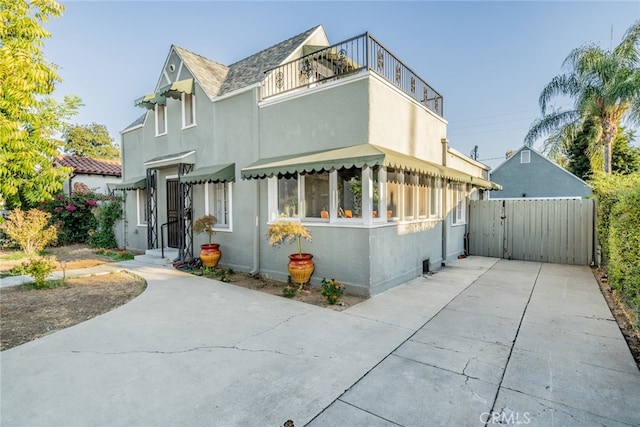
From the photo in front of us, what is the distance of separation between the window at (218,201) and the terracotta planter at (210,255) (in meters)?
1.12

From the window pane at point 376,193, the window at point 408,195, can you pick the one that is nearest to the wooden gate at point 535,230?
the window at point 408,195

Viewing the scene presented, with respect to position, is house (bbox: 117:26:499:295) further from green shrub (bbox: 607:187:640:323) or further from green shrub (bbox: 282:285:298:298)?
green shrub (bbox: 607:187:640:323)

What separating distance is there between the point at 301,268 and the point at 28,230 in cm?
1623

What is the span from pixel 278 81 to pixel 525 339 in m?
11.5

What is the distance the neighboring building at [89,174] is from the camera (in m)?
24.0

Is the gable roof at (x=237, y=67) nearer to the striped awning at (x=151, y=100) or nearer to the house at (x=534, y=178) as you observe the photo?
the striped awning at (x=151, y=100)

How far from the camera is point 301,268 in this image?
9508mm

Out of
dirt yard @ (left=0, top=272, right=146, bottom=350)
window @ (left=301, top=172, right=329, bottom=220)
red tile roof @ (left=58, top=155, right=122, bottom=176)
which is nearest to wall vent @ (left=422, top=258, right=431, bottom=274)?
window @ (left=301, top=172, right=329, bottom=220)

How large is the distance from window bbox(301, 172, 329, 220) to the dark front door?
327 inches

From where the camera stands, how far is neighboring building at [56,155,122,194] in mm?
23969

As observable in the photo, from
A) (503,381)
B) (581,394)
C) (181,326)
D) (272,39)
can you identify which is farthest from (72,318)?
(272,39)

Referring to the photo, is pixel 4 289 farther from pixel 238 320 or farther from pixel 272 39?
pixel 272 39

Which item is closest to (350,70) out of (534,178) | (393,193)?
(393,193)

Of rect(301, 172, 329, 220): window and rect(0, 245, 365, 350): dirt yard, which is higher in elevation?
rect(301, 172, 329, 220): window
